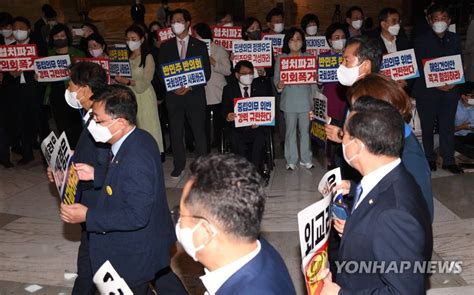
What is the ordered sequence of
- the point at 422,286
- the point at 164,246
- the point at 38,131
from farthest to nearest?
the point at 38,131
the point at 164,246
the point at 422,286

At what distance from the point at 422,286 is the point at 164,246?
1.82 m

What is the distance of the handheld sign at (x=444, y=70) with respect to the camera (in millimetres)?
8180

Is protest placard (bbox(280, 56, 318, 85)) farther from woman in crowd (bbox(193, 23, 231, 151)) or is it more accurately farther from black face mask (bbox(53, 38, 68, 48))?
black face mask (bbox(53, 38, 68, 48))

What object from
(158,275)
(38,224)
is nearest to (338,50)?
(38,224)

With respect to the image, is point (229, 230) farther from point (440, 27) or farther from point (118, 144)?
point (440, 27)

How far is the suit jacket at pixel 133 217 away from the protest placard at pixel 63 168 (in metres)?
0.42

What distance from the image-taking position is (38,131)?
10.5 m

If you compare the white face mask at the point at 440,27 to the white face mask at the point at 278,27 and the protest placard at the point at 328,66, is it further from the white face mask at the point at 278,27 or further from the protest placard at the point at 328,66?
the white face mask at the point at 278,27

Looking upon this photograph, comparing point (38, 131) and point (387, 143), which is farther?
point (38, 131)

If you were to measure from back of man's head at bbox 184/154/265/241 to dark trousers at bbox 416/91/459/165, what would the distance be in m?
6.54

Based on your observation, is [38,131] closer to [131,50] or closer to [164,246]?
[131,50]

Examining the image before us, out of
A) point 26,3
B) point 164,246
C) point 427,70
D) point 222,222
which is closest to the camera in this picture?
point 222,222

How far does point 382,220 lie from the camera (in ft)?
9.12

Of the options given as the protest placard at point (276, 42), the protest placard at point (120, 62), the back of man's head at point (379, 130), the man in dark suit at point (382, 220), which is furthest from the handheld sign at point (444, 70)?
the back of man's head at point (379, 130)
